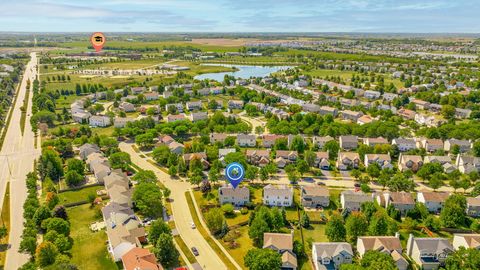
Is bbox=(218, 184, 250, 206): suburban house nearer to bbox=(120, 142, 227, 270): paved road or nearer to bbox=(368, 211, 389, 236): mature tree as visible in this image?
→ bbox=(120, 142, 227, 270): paved road

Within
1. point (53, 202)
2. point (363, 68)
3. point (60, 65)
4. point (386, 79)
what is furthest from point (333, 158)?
point (60, 65)

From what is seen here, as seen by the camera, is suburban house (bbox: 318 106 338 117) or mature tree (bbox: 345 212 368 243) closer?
mature tree (bbox: 345 212 368 243)

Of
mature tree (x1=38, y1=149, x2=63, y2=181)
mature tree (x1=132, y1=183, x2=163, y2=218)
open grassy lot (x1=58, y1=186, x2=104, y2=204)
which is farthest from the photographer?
mature tree (x1=38, y1=149, x2=63, y2=181)

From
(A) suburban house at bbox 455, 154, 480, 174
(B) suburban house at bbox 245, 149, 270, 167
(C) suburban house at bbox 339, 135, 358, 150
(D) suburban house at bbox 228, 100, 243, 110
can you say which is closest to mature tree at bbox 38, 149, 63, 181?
(B) suburban house at bbox 245, 149, 270, 167

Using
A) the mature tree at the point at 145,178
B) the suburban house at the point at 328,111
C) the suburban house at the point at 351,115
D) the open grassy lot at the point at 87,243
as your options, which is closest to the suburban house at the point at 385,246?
the open grassy lot at the point at 87,243

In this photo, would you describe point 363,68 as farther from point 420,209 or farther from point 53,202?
point 53,202

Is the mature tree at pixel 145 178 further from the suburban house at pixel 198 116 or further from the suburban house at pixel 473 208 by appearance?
the suburban house at pixel 473 208
